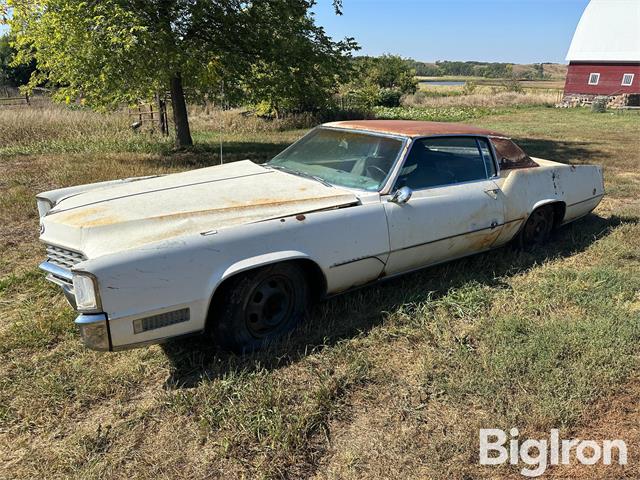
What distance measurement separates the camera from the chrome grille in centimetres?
282

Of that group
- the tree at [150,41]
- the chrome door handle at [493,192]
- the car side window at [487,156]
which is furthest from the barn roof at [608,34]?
the chrome door handle at [493,192]

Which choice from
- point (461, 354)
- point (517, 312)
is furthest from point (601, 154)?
point (461, 354)

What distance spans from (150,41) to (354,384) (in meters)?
7.61

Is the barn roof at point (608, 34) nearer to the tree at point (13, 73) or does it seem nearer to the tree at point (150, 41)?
the tree at point (150, 41)

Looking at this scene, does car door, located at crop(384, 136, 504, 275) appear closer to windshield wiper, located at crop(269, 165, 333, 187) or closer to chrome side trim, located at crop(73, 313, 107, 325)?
windshield wiper, located at crop(269, 165, 333, 187)

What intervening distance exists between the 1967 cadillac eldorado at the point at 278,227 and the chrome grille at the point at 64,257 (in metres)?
0.01

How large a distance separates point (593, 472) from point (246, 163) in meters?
3.44

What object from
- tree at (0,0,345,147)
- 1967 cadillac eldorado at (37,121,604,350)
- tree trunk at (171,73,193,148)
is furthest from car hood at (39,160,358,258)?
tree trunk at (171,73,193,148)

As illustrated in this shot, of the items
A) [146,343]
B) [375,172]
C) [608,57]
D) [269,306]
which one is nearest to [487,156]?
[375,172]

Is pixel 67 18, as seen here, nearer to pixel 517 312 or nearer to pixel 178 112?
pixel 178 112

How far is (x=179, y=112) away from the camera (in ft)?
38.3

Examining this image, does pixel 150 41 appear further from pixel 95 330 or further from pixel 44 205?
pixel 95 330

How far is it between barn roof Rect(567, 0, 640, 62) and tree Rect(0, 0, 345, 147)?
32564mm

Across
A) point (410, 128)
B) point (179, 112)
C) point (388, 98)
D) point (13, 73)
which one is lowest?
point (410, 128)
